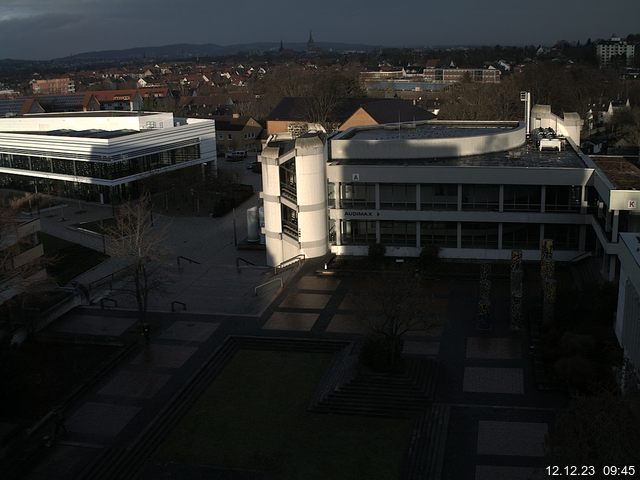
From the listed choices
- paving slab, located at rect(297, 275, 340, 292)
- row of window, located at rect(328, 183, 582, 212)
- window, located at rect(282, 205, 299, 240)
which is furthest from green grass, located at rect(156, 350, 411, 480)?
row of window, located at rect(328, 183, 582, 212)

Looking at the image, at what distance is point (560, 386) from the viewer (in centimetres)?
2225

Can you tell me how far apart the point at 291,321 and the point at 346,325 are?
228cm

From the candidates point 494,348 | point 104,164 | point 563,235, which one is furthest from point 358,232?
point 104,164

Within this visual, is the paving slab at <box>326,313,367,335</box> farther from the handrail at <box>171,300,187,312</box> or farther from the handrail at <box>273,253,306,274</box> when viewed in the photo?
the handrail at <box>273,253,306,274</box>

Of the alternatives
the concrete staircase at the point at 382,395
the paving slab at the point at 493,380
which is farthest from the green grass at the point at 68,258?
the paving slab at the point at 493,380

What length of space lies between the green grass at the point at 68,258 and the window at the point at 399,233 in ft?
52.8

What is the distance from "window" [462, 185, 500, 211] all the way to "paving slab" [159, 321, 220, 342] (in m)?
14.6

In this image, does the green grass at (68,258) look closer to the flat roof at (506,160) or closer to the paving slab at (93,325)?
the paving slab at (93,325)

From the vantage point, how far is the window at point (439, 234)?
36438mm

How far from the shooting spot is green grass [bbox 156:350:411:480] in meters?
19.1

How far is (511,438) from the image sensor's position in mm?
19844

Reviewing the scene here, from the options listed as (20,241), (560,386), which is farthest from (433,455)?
(20,241)

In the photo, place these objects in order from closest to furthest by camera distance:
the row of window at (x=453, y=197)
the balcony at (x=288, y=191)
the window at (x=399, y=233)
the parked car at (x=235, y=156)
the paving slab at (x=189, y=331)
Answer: the paving slab at (x=189, y=331), the row of window at (x=453, y=197), the balcony at (x=288, y=191), the window at (x=399, y=233), the parked car at (x=235, y=156)

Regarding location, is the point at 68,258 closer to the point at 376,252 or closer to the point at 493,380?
the point at 376,252
